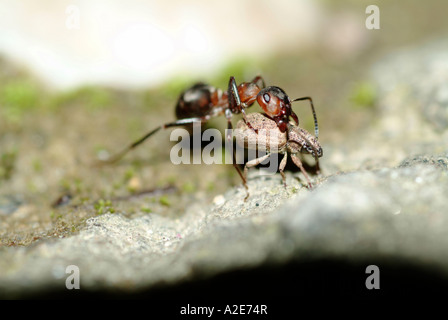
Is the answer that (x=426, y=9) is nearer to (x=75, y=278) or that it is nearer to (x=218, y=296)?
(x=218, y=296)

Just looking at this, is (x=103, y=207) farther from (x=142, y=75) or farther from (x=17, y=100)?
(x=142, y=75)

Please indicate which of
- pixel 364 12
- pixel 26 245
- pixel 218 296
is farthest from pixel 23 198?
pixel 364 12

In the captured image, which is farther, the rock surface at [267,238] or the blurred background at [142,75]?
the blurred background at [142,75]

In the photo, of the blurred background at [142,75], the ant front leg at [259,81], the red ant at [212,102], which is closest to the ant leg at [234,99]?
the red ant at [212,102]

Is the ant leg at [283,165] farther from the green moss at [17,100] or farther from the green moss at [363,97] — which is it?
the green moss at [17,100]

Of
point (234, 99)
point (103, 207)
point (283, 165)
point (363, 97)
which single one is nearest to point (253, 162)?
point (283, 165)

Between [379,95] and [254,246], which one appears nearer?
[254,246]
